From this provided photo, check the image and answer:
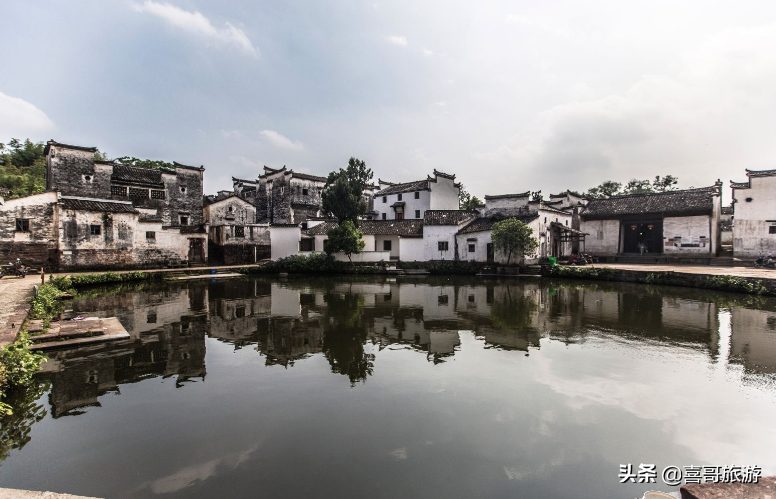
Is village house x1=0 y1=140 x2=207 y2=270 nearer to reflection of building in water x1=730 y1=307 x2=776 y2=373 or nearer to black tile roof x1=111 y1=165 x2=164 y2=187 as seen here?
black tile roof x1=111 y1=165 x2=164 y2=187

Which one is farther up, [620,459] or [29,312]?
[29,312]

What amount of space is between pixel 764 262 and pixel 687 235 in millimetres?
4298

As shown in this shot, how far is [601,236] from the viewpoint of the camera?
27.6 m

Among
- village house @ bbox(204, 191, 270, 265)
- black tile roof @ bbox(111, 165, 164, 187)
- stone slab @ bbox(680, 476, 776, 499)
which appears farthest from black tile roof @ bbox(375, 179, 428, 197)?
stone slab @ bbox(680, 476, 776, 499)

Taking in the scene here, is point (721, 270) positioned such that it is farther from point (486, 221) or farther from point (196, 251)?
point (196, 251)

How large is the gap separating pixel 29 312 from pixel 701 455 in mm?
14219

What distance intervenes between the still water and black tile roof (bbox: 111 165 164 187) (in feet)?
69.3

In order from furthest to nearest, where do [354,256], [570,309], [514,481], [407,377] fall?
[354,256], [570,309], [407,377], [514,481]

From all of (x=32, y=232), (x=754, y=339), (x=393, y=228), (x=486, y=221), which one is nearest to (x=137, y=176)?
(x=32, y=232)

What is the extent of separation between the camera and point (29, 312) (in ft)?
31.6

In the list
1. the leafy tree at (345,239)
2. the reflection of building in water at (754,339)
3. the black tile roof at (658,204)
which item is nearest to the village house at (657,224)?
the black tile roof at (658,204)

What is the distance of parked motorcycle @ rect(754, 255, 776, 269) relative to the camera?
1995 centimetres

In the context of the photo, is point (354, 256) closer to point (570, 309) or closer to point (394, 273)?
point (394, 273)

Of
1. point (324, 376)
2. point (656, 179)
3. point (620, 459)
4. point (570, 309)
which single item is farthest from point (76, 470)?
point (656, 179)
